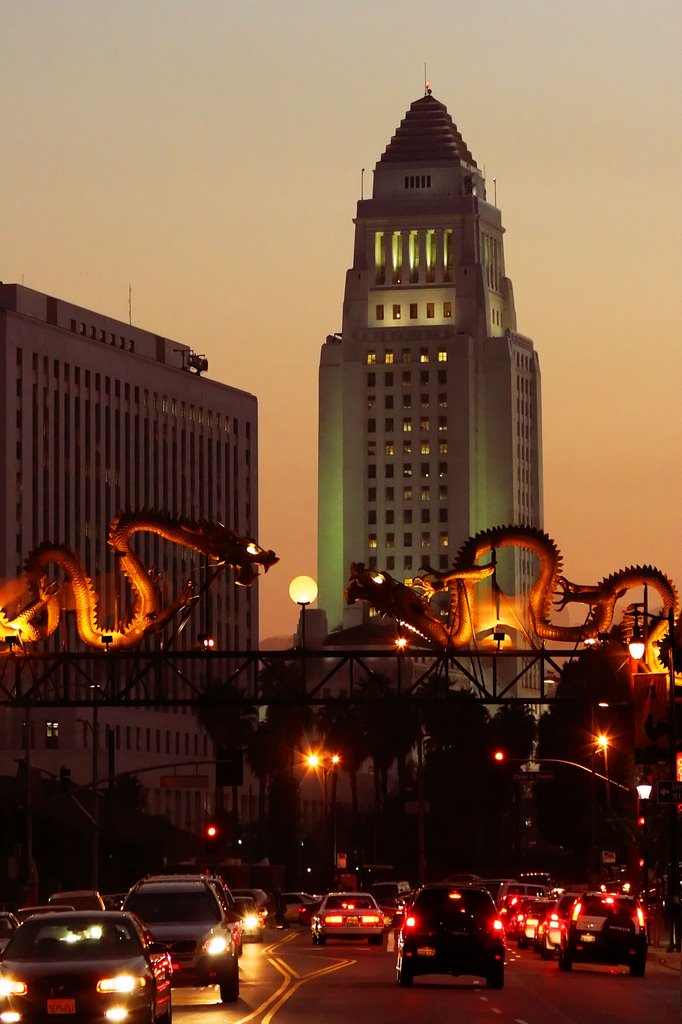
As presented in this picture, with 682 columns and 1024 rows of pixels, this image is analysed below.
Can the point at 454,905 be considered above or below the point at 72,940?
above

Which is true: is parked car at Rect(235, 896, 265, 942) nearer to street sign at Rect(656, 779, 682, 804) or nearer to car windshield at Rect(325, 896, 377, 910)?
car windshield at Rect(325, 896, 377, 910)

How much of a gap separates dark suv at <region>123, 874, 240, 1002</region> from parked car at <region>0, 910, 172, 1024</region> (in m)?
6.79

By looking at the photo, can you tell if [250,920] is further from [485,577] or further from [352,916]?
[485,577]

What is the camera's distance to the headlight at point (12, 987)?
23.2m

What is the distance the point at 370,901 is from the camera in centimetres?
5806

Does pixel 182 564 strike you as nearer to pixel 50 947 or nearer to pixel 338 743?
pixel 338 743

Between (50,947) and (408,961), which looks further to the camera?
(408,961)

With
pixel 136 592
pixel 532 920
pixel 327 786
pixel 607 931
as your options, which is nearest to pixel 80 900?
pixel 607 931

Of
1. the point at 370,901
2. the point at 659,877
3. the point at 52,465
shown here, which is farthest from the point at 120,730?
the point at 370,901

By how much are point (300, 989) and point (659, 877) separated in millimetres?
52987

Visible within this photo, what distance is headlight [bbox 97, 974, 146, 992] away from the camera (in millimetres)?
23219

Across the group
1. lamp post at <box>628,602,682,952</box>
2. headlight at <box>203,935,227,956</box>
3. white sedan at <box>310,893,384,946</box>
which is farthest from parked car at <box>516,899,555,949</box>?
headlight at <box>203,935,227,956</box>

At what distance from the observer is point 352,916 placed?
58.0 m

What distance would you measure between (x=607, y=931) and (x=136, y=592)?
19.9 meters
